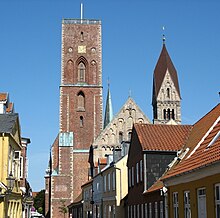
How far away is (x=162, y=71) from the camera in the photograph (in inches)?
3332

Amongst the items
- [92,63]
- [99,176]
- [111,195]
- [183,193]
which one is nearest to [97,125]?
[92,63]

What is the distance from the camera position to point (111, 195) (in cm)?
3719

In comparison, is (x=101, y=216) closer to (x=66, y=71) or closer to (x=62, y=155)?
(x=62, y=155)

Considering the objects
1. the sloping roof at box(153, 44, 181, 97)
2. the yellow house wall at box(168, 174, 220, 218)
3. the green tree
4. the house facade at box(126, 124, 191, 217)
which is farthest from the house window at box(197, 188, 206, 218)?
→ the sloping roof at box(153, 44, 181, 97)

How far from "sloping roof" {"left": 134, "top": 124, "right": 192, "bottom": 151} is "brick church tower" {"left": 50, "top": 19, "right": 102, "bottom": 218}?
35065 mm

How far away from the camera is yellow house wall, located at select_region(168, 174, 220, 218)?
13672mm

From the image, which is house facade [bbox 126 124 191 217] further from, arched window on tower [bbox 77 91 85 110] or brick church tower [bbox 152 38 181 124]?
brick church tower [bbox 152 38 181 124]

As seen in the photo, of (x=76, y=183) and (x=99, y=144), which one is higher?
(x=99, y=144)

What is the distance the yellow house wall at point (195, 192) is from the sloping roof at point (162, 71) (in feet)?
217

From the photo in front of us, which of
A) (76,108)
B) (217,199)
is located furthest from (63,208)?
(217,199)

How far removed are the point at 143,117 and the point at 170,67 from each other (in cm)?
2555

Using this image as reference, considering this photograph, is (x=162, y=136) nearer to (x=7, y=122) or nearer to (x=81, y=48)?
(x=7, y=122)

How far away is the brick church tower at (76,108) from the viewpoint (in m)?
62.3

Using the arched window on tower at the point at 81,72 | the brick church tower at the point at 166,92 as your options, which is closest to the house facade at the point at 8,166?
the arched window on tower at the point at 81,72
